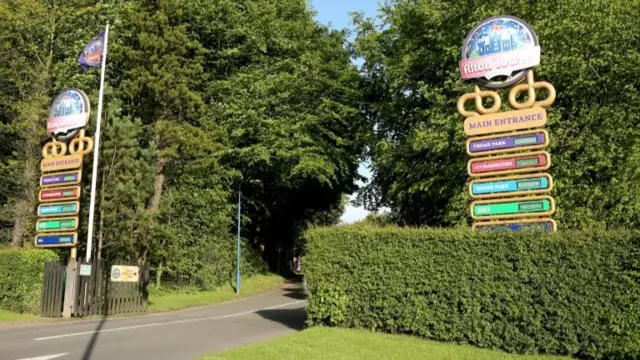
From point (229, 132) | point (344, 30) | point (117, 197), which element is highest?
point (344, 30)

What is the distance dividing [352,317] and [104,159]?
1404cm

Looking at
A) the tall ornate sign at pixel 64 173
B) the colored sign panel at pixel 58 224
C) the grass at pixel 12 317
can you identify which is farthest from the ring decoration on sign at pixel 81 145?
the grass at pixel 12 317

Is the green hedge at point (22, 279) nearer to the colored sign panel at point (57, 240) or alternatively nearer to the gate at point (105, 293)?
the colored sign panel at point (57, 240)

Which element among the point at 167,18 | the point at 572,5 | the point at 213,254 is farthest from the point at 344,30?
the point at 572,5

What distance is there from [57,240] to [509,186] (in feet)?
51.5

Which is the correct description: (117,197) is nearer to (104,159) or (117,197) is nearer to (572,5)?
(104,159)

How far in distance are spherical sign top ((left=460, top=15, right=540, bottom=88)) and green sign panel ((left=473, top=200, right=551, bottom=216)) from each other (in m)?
3.10

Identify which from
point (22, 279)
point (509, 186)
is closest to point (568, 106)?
point (509, 186)

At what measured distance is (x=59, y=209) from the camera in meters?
20.6

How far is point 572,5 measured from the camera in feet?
66.5

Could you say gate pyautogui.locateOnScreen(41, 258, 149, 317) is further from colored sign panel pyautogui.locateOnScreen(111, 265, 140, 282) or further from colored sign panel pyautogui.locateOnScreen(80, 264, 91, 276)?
colored sign panel pyautogui.locateOnScreen(111, 265, 140, 282)

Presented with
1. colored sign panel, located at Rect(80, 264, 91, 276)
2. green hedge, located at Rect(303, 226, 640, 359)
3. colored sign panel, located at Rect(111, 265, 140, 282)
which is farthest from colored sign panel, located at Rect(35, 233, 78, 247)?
green hedge, located at Rect(303, 226, 640, 359)

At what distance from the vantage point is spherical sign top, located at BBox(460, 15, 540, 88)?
1403 cm

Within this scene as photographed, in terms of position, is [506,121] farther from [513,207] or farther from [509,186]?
[513,207]
